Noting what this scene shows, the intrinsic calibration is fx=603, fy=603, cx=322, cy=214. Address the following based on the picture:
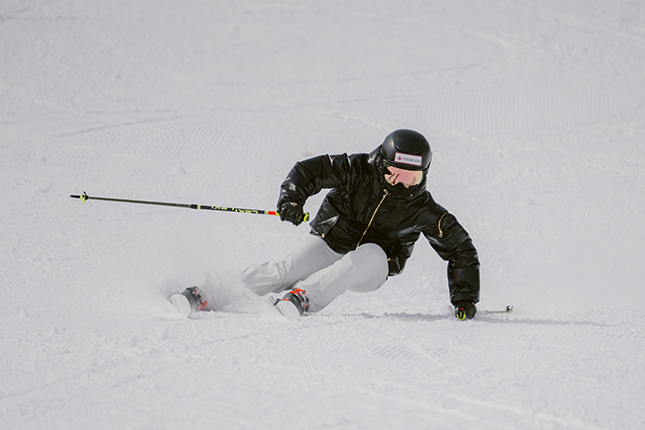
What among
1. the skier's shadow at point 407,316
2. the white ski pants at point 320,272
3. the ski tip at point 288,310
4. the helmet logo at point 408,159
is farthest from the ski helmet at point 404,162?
the ski tip at point 288,310

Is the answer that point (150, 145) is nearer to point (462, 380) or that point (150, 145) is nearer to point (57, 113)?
point (57, 113)

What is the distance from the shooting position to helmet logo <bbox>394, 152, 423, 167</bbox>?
3215 millimetres

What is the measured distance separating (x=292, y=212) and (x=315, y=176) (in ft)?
0.91

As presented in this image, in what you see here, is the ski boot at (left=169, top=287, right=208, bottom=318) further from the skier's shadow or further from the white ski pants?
the skier's shadow

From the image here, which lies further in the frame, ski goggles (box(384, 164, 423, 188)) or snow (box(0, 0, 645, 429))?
ski goggles (box(384, 164, 423, 188))

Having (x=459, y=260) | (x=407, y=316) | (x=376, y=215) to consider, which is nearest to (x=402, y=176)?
(x=376, y=215)

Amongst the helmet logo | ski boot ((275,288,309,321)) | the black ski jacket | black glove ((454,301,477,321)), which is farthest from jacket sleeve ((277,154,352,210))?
black glove ((454,301,477,321))

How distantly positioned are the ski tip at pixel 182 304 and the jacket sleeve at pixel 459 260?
143cm

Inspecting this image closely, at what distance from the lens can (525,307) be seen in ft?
13.4

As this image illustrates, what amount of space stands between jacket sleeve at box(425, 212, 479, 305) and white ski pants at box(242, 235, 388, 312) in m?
0.38

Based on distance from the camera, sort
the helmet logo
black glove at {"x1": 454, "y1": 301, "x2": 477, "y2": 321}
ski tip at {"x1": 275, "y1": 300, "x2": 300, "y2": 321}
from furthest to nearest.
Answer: black glove at {"x1": 454, "y1": 301, "x2": 477, "y2": 321}
the helmet logo
ski tip at {"x1": 275, "y1": 300, "x2": 300, "y2": 321}

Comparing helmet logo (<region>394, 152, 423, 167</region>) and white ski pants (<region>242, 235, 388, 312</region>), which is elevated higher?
helmet logo (<region>394, 152, 423, 167</region>)

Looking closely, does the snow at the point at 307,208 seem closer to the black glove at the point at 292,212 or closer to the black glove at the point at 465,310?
the black glove at the point at 465,310

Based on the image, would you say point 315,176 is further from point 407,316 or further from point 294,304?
point 407,316
